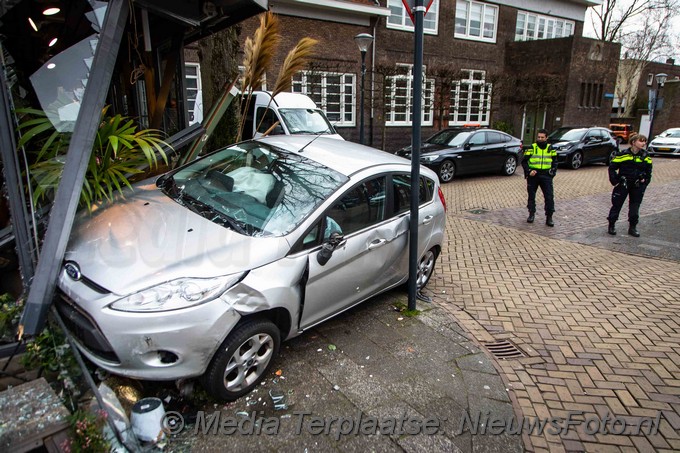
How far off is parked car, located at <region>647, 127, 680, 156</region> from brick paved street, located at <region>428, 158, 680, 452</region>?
14.7 meters

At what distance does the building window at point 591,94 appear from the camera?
24.4 m

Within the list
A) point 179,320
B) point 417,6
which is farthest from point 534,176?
point 179,320

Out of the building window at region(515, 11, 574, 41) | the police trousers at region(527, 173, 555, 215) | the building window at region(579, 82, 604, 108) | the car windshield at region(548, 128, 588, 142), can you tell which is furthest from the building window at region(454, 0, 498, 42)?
the police trousers at region(527, 173, 555, 215)

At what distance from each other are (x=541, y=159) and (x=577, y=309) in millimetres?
4171

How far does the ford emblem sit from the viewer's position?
280 cm

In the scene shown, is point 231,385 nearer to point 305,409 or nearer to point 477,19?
point 305,409

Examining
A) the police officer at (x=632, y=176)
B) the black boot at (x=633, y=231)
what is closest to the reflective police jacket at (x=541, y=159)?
the police officer at (x=632, y=176)

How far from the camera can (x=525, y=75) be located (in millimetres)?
23047

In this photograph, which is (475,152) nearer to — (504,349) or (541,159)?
(541,159)

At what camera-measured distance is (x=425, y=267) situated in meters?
4.99

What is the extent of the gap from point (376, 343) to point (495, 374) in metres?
1.01

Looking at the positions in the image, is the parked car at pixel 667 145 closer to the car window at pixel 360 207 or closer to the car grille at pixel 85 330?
the car window at pixel 360 207

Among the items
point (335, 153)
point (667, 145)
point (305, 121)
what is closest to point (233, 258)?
point (335, 153)

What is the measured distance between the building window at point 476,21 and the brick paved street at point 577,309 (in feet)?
52.0
